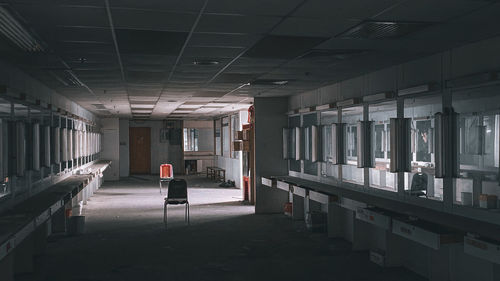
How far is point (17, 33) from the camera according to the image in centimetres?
350

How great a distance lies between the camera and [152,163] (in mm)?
18359

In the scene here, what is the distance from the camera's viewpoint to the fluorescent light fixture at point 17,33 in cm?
308

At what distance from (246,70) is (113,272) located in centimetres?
266

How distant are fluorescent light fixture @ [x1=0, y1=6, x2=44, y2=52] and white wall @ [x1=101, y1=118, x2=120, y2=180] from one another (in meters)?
11.7

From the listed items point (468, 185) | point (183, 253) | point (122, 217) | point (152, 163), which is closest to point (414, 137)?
point (468, 185)

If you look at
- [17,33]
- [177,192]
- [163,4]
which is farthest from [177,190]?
[163,4]

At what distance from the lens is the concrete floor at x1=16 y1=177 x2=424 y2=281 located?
4.62 m

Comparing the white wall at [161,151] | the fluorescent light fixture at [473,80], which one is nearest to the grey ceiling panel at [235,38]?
the fluorescent light fixture at [473,80]

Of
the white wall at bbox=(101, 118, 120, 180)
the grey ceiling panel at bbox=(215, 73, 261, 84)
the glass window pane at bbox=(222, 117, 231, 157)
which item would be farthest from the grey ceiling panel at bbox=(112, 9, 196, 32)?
the white wall at bbox=(101, 118, 120, 180)

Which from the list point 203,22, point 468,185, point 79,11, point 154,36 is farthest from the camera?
point 468,185

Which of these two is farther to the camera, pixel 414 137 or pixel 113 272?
pixel 414 137

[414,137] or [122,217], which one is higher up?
[414,137]

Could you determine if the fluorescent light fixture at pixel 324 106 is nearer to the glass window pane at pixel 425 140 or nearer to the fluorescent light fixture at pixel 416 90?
the glass window pane at pixel 425 140

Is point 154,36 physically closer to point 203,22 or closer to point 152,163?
point 203,22
